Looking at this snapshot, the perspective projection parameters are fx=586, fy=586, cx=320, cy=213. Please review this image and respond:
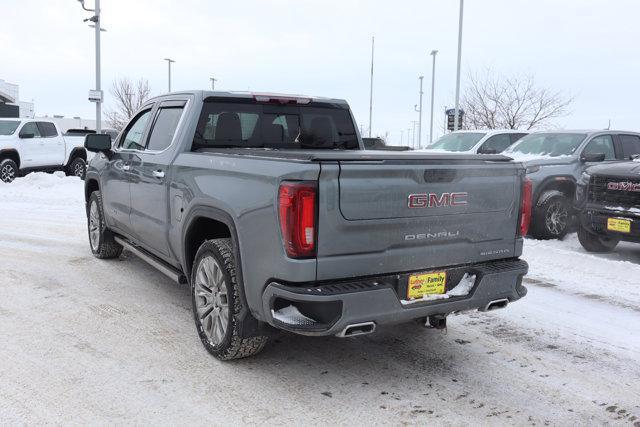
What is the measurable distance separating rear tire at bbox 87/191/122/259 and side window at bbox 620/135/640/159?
8.34 meters

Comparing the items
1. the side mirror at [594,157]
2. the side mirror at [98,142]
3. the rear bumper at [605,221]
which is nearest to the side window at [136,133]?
the side mirror at [98,142]

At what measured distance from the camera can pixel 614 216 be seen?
24.9ft

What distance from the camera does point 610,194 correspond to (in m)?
7.74

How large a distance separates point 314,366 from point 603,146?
7971mm

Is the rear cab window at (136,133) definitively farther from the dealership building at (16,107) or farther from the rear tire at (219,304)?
the dealership building at (16,107)

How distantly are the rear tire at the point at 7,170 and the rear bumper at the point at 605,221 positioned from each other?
48.4 feet

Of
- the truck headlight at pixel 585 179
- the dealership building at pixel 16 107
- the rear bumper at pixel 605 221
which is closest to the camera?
the rear bumper at pixel 605 221

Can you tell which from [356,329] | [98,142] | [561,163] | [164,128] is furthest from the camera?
[561,163]

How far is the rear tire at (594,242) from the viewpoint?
8.23 meters

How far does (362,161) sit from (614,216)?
5560 millimetres

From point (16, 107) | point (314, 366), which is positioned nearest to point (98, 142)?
point (314, 366)

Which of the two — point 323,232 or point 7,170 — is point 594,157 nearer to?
point 323,232

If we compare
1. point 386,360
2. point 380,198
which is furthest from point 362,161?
point 386,360

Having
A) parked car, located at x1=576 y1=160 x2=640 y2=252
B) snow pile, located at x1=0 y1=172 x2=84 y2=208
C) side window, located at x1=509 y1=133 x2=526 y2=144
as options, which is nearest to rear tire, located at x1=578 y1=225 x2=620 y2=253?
parked car, located at x1=576 y1=160 x2=640 y2=252
